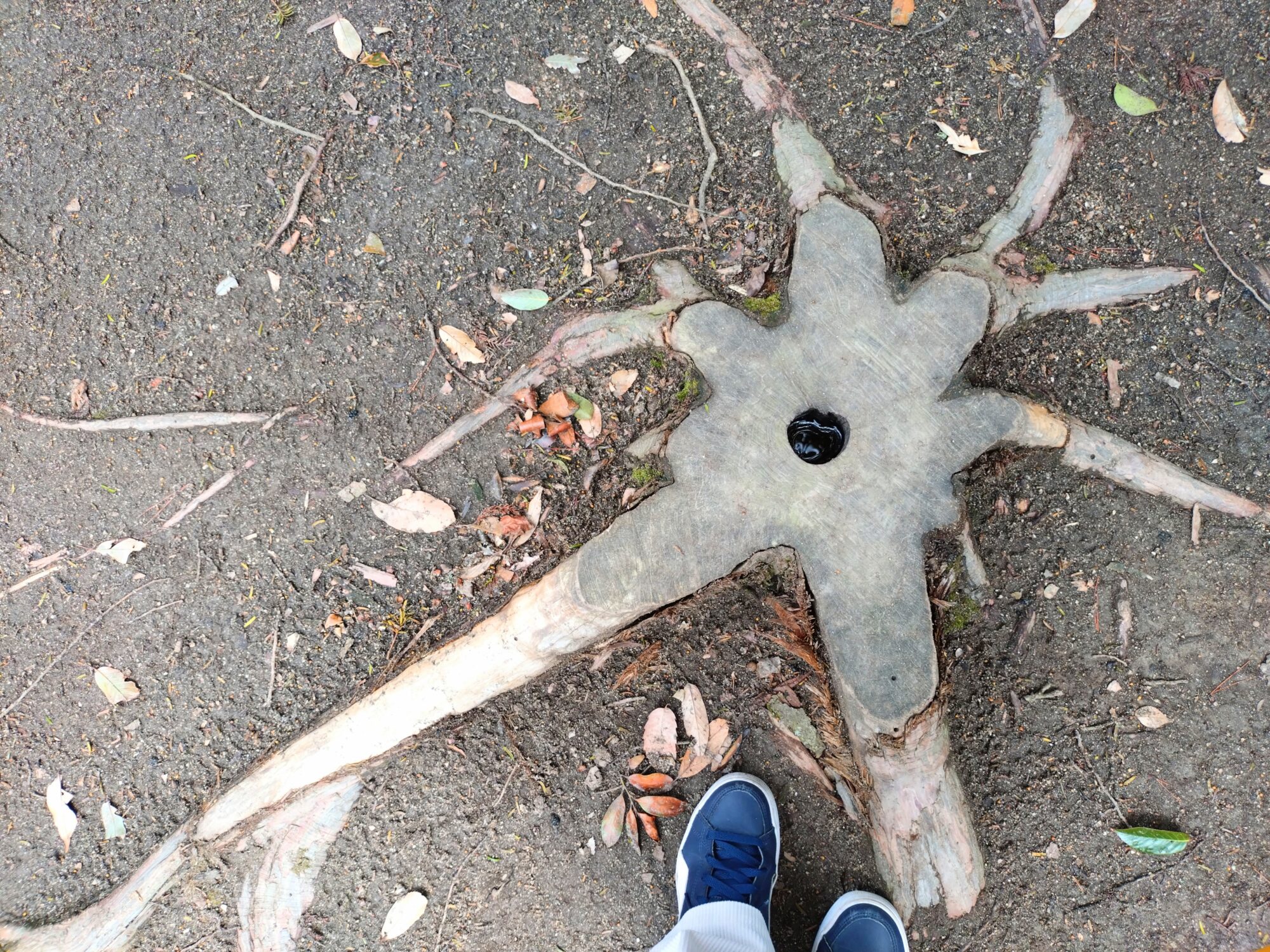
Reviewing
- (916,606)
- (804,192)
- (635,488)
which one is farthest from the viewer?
(635,488)

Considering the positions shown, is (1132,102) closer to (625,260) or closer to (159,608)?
(625,260)

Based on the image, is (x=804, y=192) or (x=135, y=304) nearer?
(x=804, y=192)

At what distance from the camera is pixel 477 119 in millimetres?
2135

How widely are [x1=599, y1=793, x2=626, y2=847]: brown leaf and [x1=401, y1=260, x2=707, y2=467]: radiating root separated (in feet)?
3.87

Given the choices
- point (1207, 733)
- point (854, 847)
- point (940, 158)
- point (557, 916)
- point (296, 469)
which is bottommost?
point (557, 916)

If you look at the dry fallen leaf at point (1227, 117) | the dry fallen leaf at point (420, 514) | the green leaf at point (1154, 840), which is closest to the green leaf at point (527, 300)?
the dry fallen leaf at point (420, 514)

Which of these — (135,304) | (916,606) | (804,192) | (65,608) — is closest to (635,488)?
(916,606)

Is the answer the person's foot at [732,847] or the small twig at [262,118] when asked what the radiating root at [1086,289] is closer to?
the person's foot at [732,847]

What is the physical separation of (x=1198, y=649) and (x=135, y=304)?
335 cm

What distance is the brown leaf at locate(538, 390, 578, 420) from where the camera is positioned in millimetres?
2072

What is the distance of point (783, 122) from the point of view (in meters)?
2.01

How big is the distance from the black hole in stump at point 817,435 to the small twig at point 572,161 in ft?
2.58

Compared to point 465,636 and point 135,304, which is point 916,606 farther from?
point 135,304

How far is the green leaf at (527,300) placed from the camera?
82.7 inches
